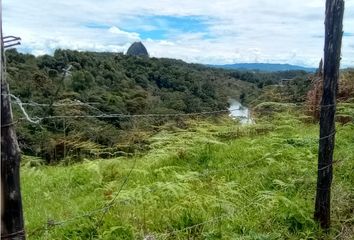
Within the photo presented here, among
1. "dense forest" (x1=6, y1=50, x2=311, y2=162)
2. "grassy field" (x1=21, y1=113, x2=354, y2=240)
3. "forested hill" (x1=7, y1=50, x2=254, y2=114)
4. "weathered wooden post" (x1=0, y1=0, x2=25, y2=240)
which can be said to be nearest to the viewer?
"weathered wooden post" (x1=0, y1=0, x2=25, y2=240)

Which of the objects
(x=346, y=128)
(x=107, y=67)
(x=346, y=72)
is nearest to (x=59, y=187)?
(x=346, y=128)

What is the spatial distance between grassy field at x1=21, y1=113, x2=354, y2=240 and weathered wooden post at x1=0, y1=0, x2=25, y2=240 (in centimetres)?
77

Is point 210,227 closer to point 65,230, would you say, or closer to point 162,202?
point 162,202

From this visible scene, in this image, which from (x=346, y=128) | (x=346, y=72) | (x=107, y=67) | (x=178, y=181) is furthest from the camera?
(x=107, y=67)

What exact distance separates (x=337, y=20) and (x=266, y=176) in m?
2.57

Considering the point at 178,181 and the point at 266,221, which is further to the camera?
the point at 178,181

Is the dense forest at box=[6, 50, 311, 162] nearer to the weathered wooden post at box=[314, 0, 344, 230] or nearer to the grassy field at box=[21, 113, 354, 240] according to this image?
the grassy field at box=[21, 113, 354, 240]

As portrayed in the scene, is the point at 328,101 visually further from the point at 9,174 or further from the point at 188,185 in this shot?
the point at 9,174

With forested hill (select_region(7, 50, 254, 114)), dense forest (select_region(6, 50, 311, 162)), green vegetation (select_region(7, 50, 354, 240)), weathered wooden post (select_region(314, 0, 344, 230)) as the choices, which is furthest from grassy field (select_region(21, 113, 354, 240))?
forested hill (select_region(7, 50, 254, 114))

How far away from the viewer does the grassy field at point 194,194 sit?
180 inches

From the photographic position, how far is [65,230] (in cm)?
454

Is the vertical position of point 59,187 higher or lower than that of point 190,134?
lower

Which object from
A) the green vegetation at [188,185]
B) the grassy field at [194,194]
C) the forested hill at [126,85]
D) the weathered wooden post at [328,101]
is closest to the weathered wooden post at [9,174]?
the green vegetation at [188,185]

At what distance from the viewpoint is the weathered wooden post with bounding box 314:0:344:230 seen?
4617 mm
